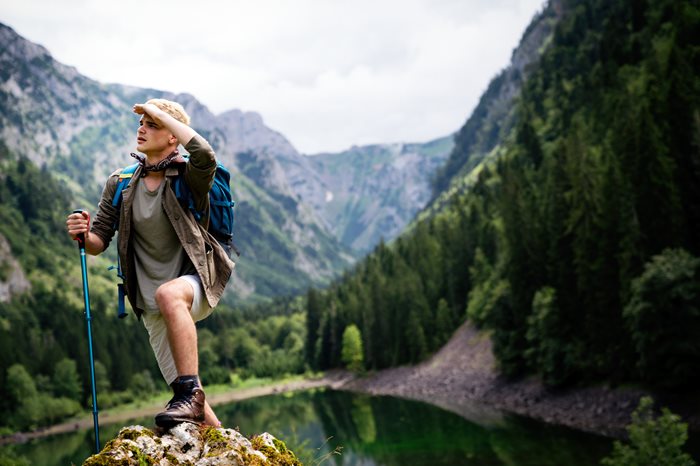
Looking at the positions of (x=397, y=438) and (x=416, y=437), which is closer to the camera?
(x=416, y=437)

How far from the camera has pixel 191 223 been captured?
6.66m

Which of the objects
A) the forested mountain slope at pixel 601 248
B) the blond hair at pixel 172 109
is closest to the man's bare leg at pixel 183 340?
the blond hair at pixel 172 109

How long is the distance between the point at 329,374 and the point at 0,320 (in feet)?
308

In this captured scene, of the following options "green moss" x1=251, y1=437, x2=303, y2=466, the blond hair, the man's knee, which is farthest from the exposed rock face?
the blond hair

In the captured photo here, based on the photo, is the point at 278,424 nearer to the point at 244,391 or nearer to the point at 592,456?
the point at 592,456

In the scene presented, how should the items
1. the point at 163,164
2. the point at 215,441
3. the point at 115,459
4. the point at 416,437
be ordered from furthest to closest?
the point at 416,437 → the point at 163,164 → the point at 215,441 → the point at 115,459

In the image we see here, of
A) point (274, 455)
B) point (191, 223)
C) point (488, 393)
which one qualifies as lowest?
point (488, 393)

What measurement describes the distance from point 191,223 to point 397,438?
55.2 m

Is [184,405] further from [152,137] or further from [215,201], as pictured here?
[152,137]

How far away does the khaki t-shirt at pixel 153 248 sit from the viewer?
22.0 ft

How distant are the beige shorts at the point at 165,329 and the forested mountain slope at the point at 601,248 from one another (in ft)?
142

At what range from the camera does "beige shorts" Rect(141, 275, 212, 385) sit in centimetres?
669

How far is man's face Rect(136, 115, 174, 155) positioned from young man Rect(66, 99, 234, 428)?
0.4 inches

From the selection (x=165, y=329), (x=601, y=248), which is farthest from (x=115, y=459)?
(x=601, y=248)
